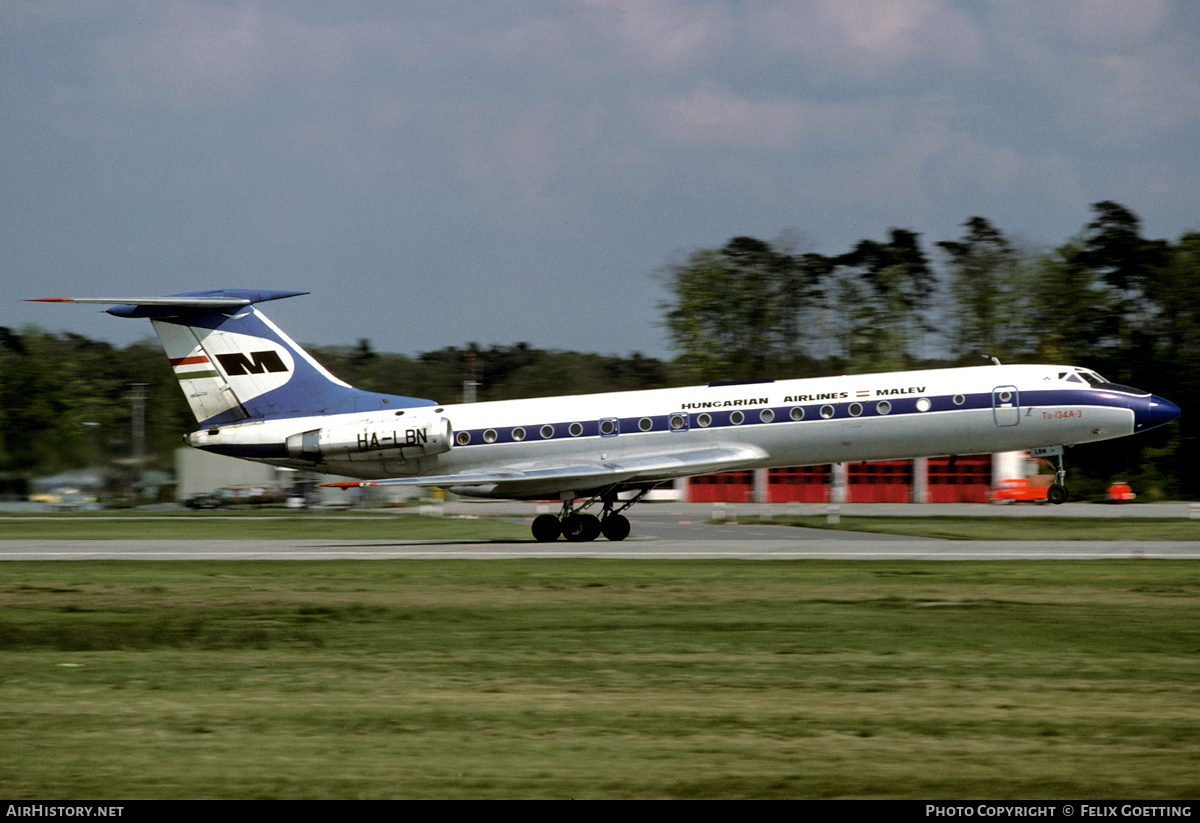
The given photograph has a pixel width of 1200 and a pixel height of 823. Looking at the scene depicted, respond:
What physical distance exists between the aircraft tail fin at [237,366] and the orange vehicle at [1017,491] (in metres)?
31.0

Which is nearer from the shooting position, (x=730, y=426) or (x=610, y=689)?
(x=610, y=689)

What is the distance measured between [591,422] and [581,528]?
101 inches

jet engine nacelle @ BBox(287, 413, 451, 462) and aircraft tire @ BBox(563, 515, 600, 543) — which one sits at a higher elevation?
jet engine nacelle @ BBox(287, 413, 451, 462)

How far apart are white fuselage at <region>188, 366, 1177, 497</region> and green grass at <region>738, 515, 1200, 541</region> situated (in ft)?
9.16

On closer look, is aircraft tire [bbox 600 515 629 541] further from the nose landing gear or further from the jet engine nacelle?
the nose landing gear

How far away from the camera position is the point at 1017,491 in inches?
1930

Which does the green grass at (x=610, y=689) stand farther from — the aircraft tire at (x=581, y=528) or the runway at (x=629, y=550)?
the aircraft tire at (x=581, y=528)

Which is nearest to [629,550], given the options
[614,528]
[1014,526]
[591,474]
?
[591,474]

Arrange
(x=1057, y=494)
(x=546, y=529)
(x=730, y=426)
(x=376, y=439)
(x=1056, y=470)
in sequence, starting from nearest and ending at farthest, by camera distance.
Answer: (x=1057, y=494), (x=1056, y=470), (x=730, y=426), (x=376, y=439), (x=546, y=529)

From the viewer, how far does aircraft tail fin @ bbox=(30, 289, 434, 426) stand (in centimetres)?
2722

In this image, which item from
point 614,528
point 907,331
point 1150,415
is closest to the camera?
point 1150,415

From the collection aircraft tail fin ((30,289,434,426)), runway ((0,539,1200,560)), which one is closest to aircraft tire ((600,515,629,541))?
runway ((0,539,1200,560))

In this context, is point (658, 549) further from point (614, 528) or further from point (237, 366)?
point (237, 366)
